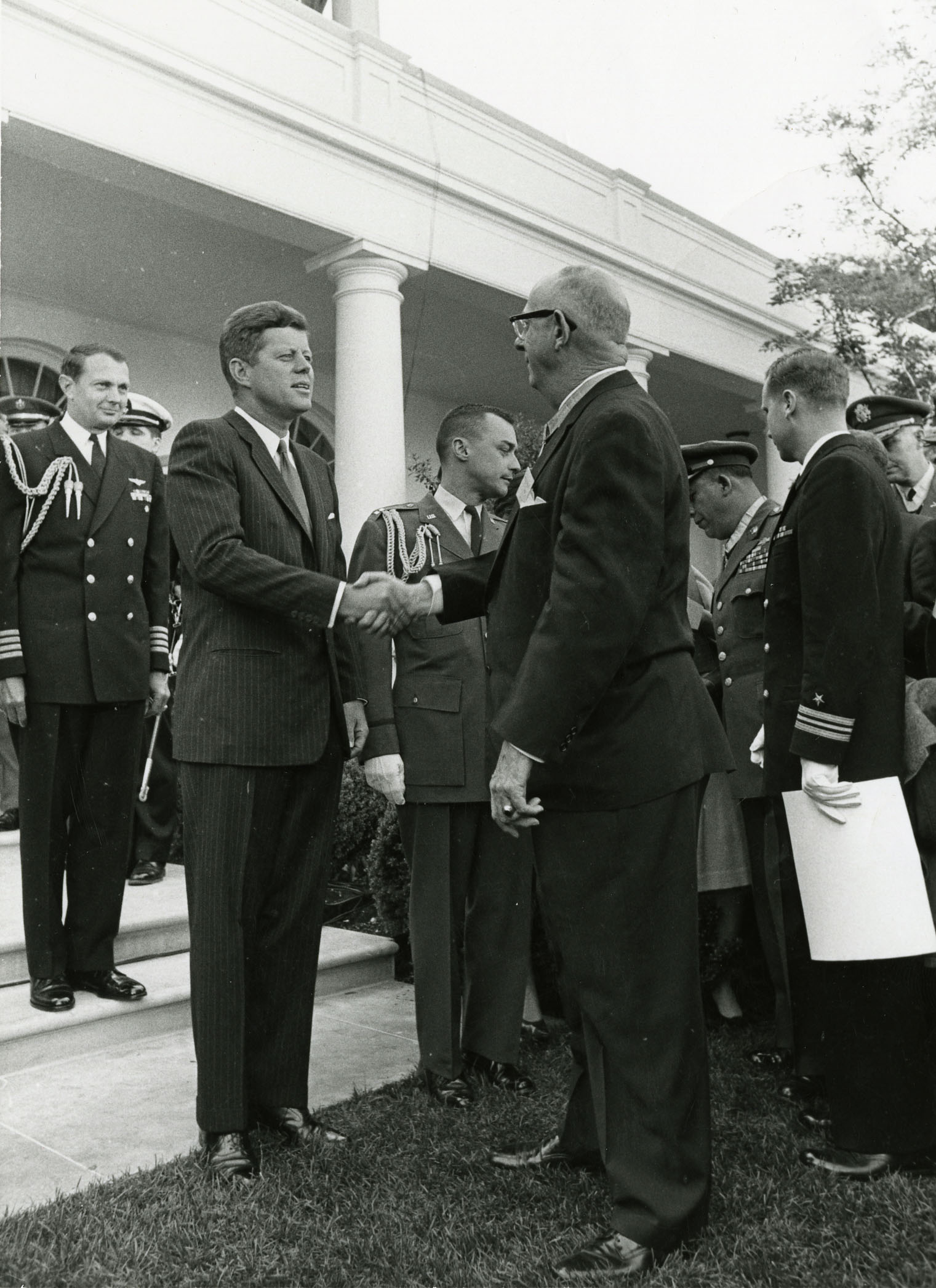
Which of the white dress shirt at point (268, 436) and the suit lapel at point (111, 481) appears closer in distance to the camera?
the white dress shirt at point (268, 436)

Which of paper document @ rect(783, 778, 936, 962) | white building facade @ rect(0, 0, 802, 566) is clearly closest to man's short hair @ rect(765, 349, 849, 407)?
paper document @ rect(783, 778, 936, 962)

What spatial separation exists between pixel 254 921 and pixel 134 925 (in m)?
1.66

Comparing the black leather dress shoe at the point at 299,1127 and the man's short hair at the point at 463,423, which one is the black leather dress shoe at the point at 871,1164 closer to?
the black leather dress shoe at the point at 299,1127

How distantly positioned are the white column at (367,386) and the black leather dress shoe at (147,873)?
328cm

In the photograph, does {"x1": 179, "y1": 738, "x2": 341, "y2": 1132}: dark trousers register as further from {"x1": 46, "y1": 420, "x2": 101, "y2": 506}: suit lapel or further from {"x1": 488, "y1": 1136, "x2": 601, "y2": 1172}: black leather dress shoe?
{"x1": 46, "y1": 420, "x2": 101, "y2": 506}: suit lapel

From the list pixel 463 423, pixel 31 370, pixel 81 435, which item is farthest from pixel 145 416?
pixel 31 370

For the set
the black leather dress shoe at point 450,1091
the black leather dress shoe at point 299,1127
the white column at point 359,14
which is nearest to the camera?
the black leather dress shoe at point 299,1127

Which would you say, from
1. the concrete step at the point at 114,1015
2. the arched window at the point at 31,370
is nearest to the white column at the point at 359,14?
the arched window at the point at 31,370

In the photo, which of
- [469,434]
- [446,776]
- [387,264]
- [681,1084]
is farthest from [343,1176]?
[387,264]

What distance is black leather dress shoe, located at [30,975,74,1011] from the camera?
152 inches

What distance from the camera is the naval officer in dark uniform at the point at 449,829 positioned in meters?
3.54

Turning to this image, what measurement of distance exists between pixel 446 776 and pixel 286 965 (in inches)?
31.0

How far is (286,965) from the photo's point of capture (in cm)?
314

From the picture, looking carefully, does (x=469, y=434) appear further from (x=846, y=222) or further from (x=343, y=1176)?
(x=846, y=222)
